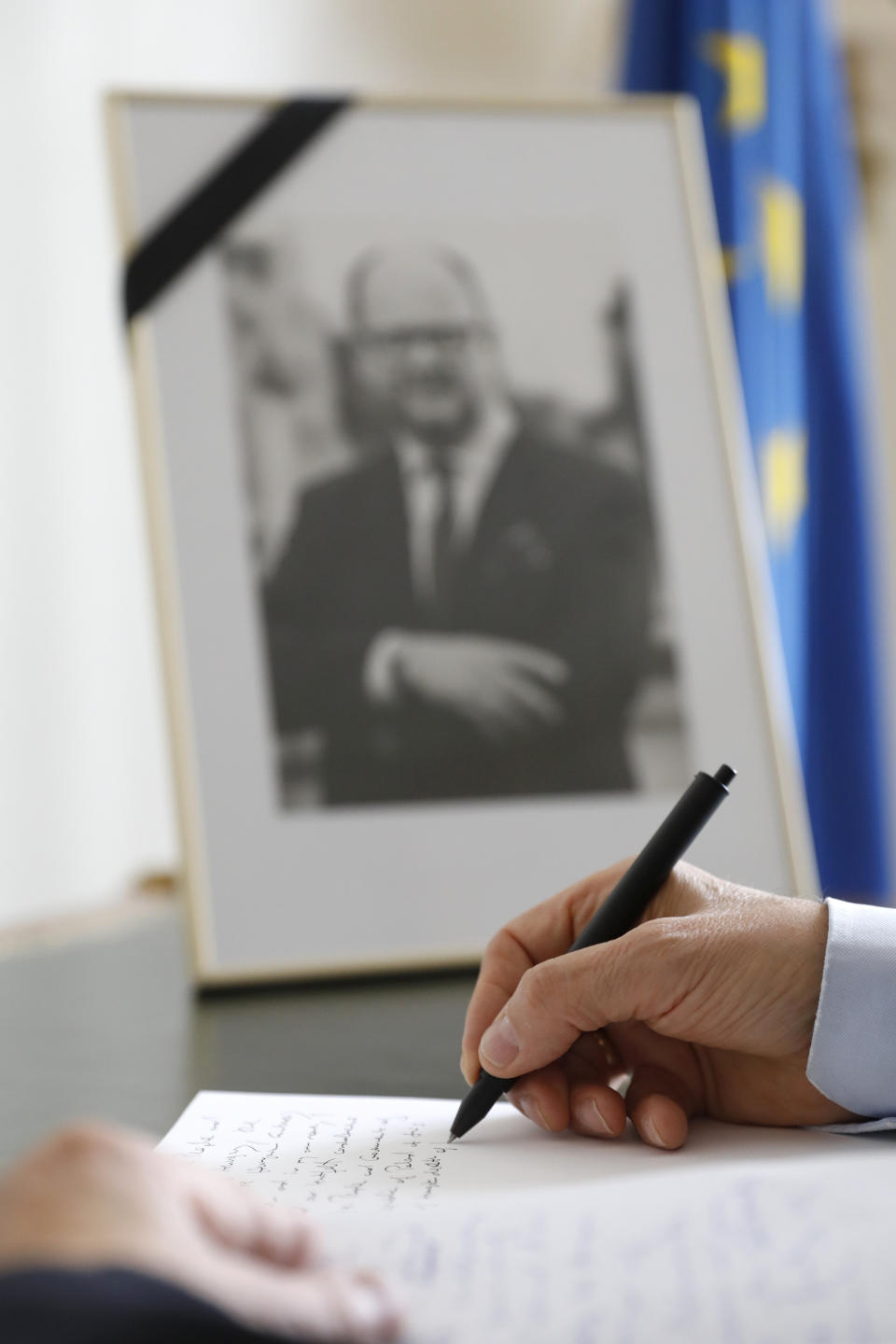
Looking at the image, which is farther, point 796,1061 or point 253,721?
point 253,721

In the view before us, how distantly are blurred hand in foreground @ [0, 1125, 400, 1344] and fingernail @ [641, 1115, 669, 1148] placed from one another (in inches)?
9.0

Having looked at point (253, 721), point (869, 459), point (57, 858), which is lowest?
point (57, 858)

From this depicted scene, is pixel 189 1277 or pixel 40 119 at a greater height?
pixel 40 119

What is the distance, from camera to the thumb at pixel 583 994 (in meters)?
0.52

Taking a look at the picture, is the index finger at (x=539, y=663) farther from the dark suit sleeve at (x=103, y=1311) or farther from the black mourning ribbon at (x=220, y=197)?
the dark suit sleeve at (x=103, y=1311)

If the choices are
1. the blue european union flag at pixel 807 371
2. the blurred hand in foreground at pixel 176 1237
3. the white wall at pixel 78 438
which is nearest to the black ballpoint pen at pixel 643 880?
the blurred hand in foreground at pixel 176 1237

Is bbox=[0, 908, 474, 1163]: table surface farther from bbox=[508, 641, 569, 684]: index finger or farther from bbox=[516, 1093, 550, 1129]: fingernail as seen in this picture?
bbox=[508, 641, 569, 684]: index finger

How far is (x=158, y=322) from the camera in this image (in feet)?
3.39

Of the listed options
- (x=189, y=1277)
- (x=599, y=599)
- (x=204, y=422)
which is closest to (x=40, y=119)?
(x=204, y=422)

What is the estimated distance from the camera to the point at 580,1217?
424mm

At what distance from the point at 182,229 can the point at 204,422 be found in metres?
0.17

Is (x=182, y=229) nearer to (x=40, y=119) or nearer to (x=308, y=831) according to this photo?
(x=308, y=831)

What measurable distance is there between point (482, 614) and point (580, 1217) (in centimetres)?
65

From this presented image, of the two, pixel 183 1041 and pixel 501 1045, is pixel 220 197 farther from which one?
pixel 501 1045
